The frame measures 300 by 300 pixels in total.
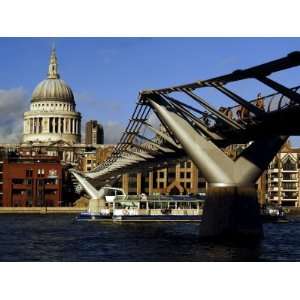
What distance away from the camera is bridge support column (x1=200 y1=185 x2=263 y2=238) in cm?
4112

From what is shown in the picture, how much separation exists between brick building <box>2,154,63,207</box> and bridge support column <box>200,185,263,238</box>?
82452 millimetres

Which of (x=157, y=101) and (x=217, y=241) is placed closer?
(x=217, y=241)

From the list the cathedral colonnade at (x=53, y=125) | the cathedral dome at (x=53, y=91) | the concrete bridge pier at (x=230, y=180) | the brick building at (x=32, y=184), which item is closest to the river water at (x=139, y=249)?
the concrete bridge pier at (x=230, y=180)

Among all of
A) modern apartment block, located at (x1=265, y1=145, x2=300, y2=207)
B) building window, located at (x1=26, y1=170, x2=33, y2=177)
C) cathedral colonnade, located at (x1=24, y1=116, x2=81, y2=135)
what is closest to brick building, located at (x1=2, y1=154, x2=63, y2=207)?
building window, located at (x1=26, y1=170, x2=33, y2=177)

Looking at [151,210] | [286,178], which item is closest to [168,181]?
[286,178]

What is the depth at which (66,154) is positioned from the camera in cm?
16912

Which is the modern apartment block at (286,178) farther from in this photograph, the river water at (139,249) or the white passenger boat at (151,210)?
the river water at (139,249)

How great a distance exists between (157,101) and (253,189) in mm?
7867

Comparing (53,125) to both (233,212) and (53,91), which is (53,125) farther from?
(233,212)

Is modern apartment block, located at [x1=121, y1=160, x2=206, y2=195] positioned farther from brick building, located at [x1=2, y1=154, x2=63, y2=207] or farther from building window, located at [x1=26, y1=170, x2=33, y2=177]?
building window, located at [x1=26, y1=170, x2=33, y2=177]

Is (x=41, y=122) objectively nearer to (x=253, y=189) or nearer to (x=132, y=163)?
(x=132, y=163)

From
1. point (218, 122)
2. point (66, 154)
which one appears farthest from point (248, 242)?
point (66, 154)

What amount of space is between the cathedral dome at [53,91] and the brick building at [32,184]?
6110 centimetres

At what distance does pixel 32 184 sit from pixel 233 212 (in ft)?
279
